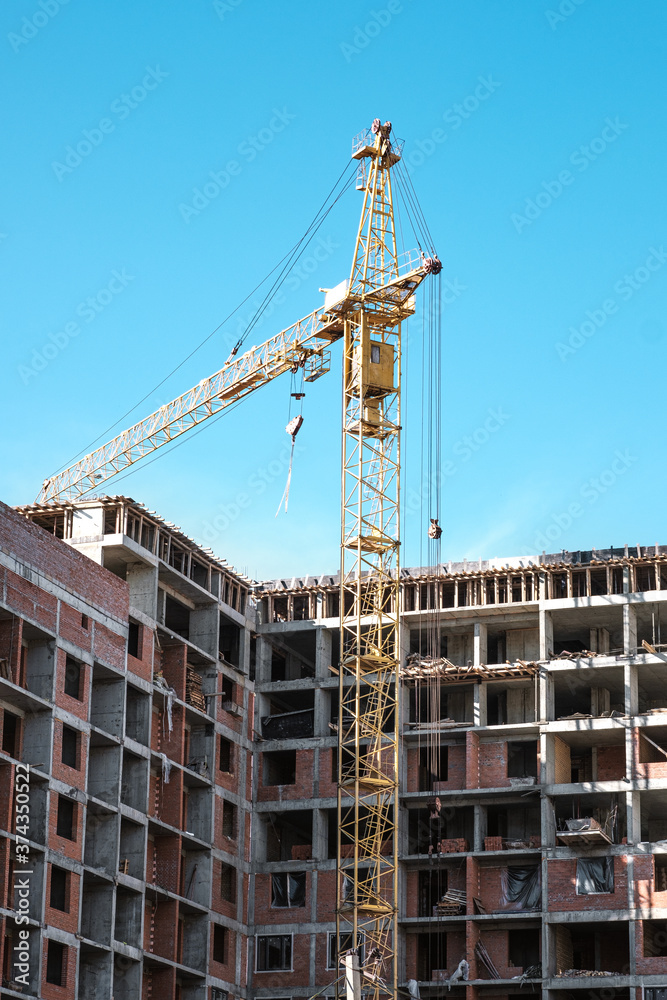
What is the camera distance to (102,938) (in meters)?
69.9

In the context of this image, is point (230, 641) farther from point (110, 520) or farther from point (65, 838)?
point (65, 838)

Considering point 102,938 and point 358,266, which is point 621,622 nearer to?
point 358,266

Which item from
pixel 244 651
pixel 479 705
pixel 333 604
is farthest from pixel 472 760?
pixel 244 651

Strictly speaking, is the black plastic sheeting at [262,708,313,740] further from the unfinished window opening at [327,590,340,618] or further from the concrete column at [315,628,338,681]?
the unfinished window opening at [327,590,340,618]

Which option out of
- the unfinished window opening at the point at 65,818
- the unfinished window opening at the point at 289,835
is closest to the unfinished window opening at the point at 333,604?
the unfinished window opening at the point at 289,835

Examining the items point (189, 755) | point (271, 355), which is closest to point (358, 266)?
point (271, 355)

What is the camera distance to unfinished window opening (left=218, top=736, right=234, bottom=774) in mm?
83188

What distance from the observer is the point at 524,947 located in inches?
3162

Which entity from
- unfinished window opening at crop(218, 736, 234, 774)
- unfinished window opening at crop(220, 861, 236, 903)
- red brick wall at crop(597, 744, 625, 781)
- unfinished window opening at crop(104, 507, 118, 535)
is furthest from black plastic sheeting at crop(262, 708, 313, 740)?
unfinished window opening at crop(104, 507, 118, 535)

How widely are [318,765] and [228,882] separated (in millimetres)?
6802

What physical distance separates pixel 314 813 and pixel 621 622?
16744 millimetres

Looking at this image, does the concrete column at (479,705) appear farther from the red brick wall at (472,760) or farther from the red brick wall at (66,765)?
the red brick wall at (66,765)

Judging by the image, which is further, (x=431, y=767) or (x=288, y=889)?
(x=288, y=889)

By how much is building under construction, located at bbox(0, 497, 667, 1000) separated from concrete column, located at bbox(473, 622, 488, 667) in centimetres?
15
